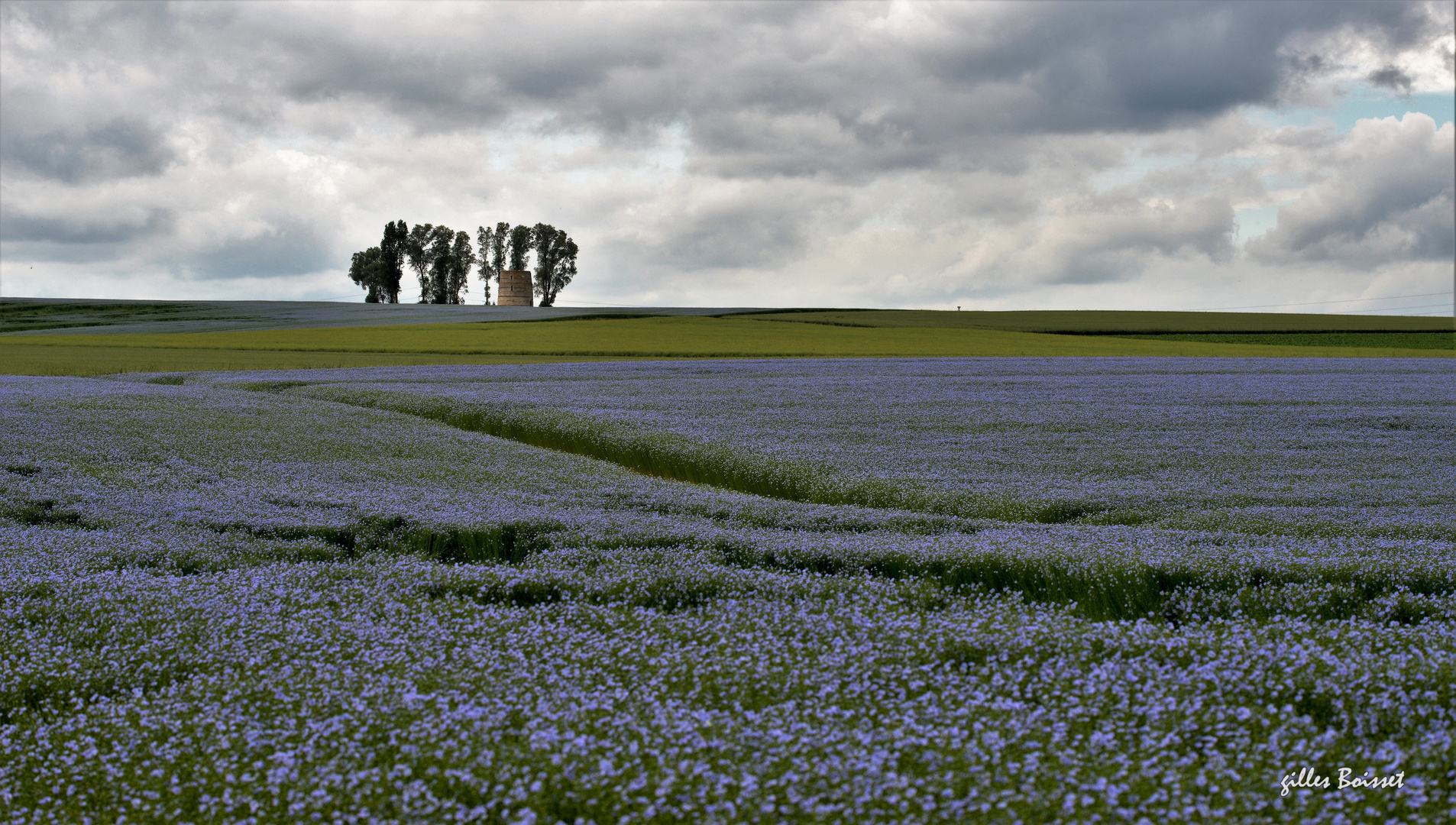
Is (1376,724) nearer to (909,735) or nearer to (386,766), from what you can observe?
(909,735)

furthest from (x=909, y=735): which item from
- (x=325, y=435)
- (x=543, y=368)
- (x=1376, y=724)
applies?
(x=543, y=368)

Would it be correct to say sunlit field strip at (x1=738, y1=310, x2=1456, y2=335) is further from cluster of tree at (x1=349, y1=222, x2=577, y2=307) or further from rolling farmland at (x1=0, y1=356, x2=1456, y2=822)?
rolling farmland at (x1=0, y1=356, x2=1456, y2=822)

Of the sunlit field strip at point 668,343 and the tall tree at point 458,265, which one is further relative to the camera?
the tall tree at point 458,265

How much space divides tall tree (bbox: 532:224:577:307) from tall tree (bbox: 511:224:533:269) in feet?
2.38

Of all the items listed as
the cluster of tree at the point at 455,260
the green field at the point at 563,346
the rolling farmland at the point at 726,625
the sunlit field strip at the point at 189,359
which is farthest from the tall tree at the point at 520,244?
the rolling farmland at the point at 726,625

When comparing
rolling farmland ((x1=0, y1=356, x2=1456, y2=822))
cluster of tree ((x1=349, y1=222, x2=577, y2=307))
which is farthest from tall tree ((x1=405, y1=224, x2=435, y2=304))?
rolling farmland ((x1=0, y1=356, x2=1456, y2=822))

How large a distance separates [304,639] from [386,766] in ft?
8.97

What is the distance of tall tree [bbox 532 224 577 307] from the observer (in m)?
97.3

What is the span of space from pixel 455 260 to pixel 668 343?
172 feet

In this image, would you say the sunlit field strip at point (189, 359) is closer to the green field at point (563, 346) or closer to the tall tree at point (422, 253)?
the green field at point (563, 346)

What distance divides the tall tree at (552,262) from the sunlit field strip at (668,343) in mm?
33395

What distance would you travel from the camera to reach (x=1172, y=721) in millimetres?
6074

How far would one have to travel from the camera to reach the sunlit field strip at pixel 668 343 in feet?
159

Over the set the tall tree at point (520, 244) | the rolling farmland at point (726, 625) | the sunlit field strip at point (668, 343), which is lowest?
the rolling farmland at point (726, 625)
